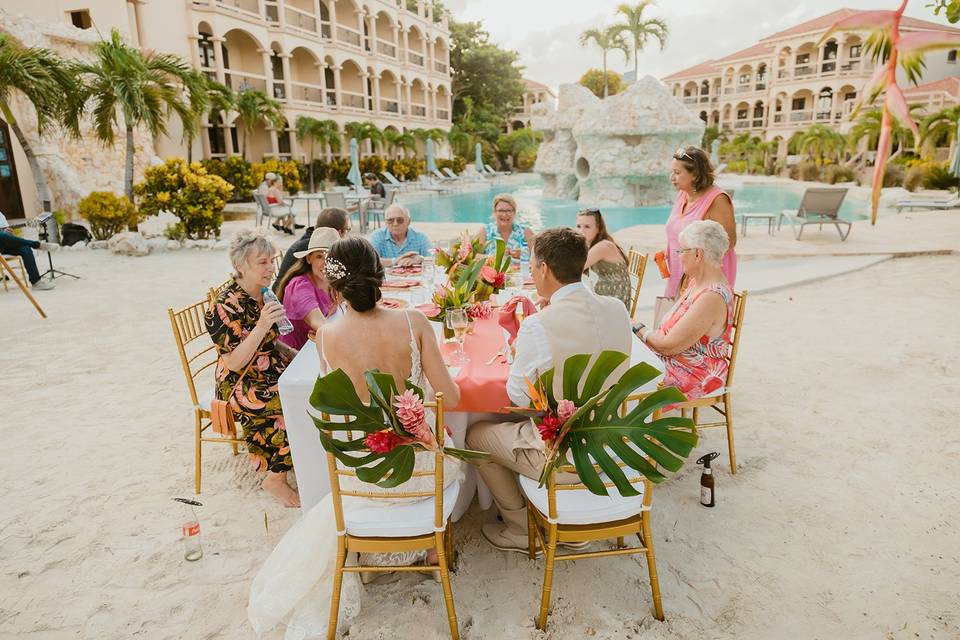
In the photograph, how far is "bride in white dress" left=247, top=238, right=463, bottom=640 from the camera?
221 cm

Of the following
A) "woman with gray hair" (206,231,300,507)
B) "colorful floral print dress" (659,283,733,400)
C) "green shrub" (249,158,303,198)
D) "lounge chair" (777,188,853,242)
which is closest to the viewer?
"woman with gray hair" (206,231,300,507)

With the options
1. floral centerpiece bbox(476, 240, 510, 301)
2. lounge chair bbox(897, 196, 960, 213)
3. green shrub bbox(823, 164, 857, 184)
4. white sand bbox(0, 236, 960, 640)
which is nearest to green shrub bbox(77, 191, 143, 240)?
white sand bbox(0, 236, 960, 640)

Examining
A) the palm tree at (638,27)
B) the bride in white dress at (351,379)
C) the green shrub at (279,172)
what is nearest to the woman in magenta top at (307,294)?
the bride in white dress at (351,379)

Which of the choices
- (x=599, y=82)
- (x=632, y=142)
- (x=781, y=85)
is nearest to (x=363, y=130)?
(x=632, y=142)

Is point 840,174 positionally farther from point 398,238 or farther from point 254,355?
point 254,355

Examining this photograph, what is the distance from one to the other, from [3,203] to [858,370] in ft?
56.2

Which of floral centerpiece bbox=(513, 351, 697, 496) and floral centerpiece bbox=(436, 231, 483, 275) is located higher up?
floral centerpiece bbox=(436, 231, 483, 275)

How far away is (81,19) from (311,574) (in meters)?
18.8

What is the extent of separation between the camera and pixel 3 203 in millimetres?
13711

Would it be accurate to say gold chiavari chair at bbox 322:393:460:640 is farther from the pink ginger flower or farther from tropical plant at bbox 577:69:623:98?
tropical plant at bbox 577:69:623:98

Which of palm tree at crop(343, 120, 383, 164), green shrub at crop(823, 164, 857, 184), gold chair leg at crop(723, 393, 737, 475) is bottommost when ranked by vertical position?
gold chair leg at crop(723, 393, 737, 475)

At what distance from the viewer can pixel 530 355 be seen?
231 cm

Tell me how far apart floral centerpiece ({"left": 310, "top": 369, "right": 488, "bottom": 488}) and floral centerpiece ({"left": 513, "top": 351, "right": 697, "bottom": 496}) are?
10.3 inches

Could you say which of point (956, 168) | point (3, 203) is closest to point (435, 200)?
point (3, 203)
